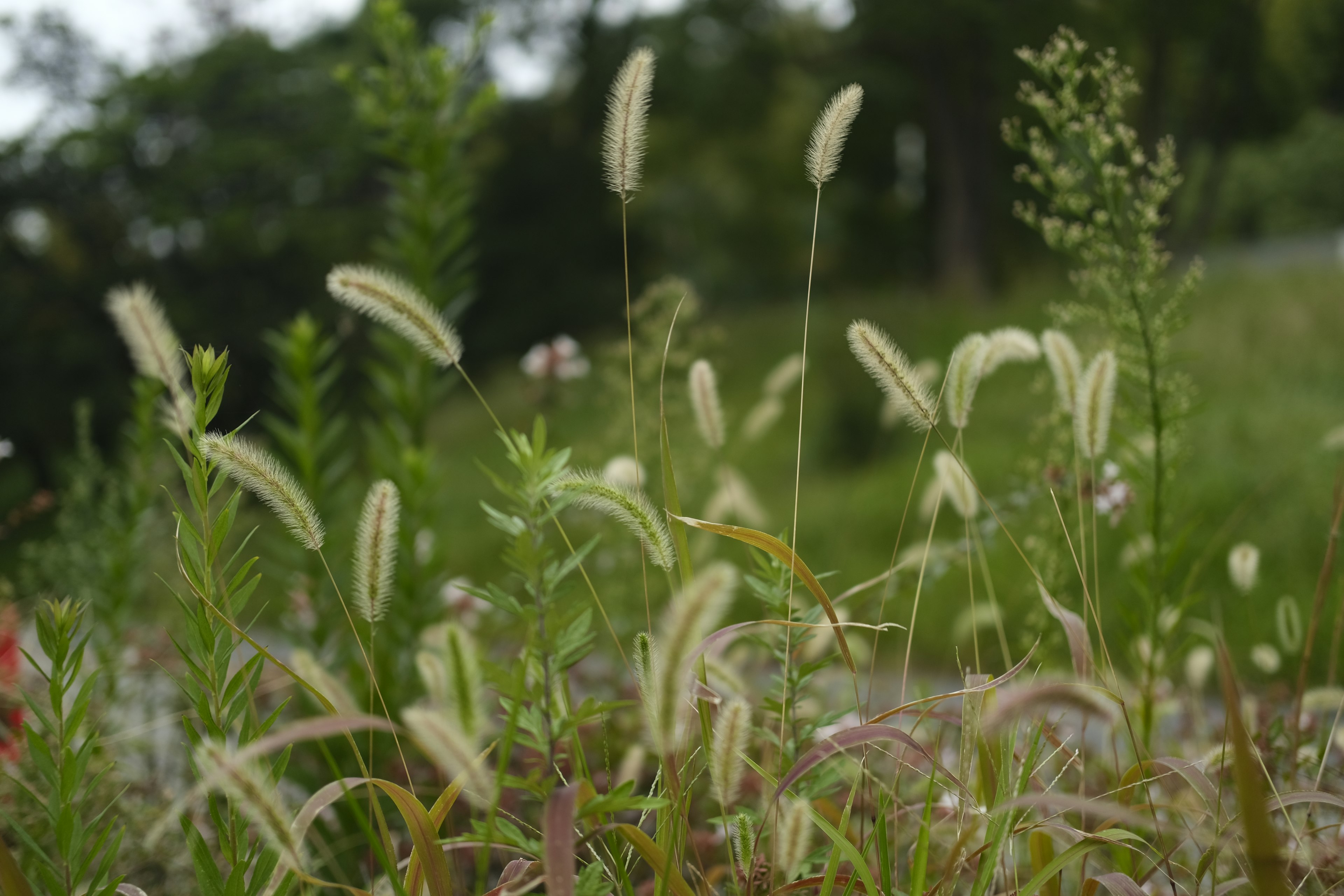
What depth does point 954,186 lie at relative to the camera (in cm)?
1429

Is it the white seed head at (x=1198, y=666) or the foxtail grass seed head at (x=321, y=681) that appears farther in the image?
the white seed head at (x=1198, y=666)

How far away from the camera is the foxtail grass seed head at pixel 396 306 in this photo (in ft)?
3.76

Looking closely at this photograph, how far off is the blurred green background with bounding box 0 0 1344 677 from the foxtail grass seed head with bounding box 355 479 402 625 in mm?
1108

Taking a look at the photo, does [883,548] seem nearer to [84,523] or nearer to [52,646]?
[84,523]

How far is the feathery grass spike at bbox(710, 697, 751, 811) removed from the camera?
0.90 m

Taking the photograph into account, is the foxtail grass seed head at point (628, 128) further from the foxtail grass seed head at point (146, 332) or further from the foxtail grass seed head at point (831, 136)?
the foxtail grass seed head at point (146, 332)

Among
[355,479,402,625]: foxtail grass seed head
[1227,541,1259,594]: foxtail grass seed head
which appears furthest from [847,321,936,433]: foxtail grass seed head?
[1227,541,1259,594]: foxtail grass seed head

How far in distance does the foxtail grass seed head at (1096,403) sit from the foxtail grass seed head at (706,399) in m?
0.60

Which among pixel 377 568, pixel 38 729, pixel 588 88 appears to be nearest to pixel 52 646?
pixel 377 568

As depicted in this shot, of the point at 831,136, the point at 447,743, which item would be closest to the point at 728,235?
the point at 831,136

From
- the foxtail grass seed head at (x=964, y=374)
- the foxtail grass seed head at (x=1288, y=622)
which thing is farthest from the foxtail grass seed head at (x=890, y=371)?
the foxtail grass seed head at (x=1288, y=622)

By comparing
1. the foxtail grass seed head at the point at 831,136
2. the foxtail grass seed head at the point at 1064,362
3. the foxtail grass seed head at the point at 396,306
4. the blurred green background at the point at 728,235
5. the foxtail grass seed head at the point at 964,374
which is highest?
the foxtail grass seed head at the point at 831,136

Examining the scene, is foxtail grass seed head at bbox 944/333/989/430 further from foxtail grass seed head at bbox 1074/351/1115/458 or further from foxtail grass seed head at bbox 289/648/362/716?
foxtail grass seed head at bbox 289/648/362/716

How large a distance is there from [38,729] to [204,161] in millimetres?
13795
